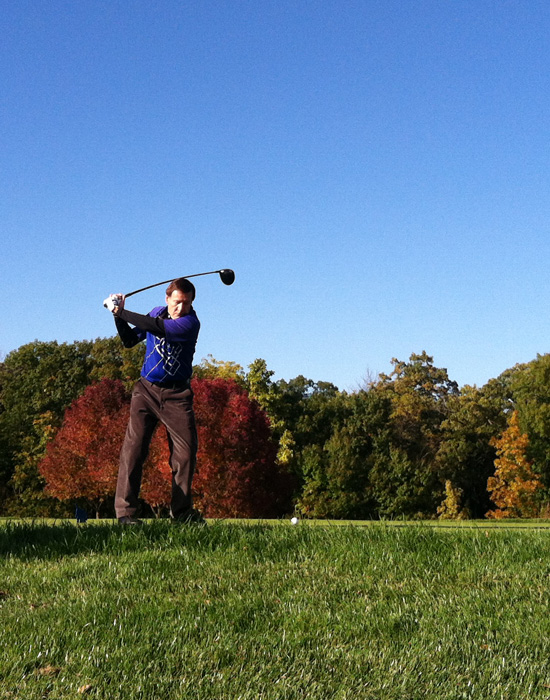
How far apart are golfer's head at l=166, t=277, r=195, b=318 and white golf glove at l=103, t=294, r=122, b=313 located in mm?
664

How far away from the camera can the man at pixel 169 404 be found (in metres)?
8.40

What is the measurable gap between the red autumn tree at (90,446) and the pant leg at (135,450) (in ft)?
91.0

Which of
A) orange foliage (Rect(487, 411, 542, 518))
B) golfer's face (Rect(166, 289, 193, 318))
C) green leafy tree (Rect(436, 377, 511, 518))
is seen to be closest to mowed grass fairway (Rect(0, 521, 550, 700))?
golfer's face (Rect(166, 289, 193, 318))

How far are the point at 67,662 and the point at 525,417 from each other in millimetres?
46704

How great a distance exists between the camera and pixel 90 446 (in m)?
38.2

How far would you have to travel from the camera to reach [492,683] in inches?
182

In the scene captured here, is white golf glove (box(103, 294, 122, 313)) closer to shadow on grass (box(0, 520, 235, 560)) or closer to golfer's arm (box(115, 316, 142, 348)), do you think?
golfer's arm (box(115, 316, 142, 348))

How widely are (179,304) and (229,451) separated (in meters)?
28.1

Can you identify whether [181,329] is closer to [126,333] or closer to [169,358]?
[169,358]

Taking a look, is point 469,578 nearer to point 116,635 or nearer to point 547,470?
point 116,635

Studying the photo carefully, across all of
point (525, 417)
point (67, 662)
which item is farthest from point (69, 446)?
point (67, 662)

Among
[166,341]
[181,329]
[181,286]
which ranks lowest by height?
[166,341]

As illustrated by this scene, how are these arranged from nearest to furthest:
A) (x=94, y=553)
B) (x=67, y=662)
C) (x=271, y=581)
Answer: (x=67, y=662) → (x=271, y=581) → (x=94, y=553)

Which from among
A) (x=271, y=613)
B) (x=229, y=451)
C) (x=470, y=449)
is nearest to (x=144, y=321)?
(x=271, y=613)
